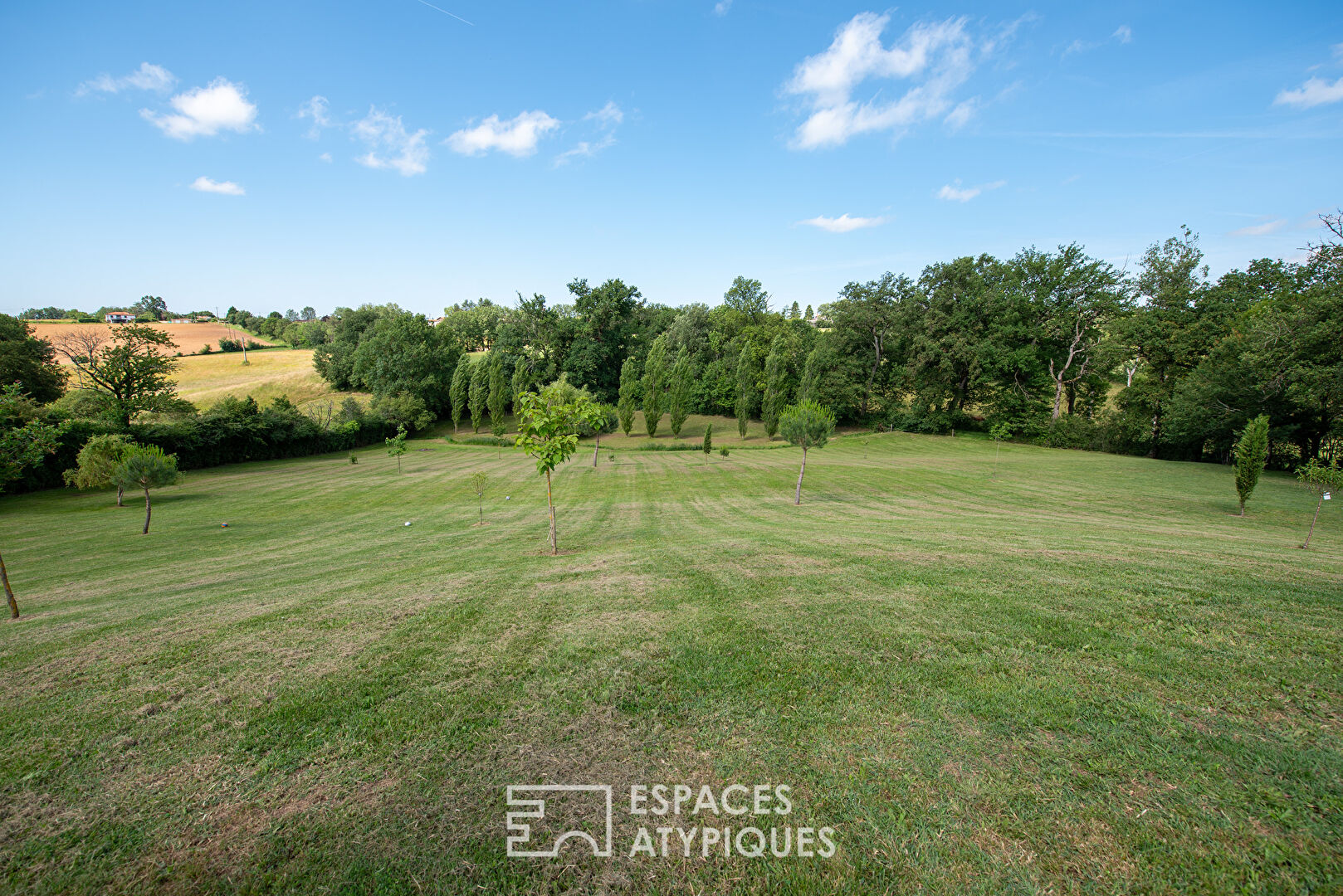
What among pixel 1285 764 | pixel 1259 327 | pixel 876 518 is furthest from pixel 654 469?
pixel 1259 327

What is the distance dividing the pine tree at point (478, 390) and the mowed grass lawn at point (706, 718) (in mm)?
51735

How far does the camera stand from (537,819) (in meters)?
A: 3.49

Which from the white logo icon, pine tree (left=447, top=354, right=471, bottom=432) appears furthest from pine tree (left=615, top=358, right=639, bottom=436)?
the white logo icon

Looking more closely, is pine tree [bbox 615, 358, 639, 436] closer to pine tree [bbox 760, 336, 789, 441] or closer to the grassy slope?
pine tree [bbox 760, 336, 789, 441]

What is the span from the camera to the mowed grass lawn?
3023mm

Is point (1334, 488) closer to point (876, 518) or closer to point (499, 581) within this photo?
point (876, 518)

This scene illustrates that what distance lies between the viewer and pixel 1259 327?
2900 cm

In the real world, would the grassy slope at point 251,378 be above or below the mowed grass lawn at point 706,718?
above

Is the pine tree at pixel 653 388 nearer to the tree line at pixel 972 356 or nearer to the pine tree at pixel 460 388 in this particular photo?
the tree line at pixel 972 356

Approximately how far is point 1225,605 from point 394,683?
10506 mm

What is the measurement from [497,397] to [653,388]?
18941mm

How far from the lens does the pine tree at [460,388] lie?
6188cm

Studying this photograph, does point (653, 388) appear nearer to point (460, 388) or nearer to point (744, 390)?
point (744, 390)

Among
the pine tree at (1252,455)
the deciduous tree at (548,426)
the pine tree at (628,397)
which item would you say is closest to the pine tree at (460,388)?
the pine tree at (628,397)
